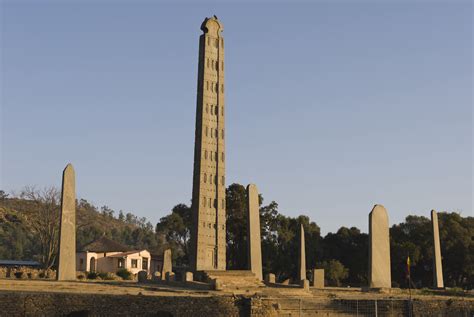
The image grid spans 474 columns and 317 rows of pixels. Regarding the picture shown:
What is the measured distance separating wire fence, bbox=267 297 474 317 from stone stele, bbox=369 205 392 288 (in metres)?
6.33

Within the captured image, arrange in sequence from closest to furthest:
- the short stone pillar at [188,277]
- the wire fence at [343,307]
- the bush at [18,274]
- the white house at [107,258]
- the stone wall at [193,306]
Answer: the stone wall at [193,306]
the wire fence at [343,307]
the short stone pillar at [188,277]
the bush at [18,274]
the white house at [107,258]

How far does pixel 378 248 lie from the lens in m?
27.0

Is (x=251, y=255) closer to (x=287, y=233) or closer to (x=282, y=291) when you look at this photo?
(x=282, y=291)

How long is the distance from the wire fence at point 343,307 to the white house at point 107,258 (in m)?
41.9

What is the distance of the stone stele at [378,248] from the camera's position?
88.3 feet

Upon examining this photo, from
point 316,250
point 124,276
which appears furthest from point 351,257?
point 124,276

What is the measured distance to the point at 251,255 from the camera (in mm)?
33156

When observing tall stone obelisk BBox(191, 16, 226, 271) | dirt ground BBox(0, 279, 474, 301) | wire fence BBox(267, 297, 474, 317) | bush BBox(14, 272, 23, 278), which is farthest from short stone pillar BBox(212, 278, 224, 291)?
bush BBox(14, 272, 23, 278)

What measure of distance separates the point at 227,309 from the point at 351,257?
123 ft

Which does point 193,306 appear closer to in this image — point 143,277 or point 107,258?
point 143,277

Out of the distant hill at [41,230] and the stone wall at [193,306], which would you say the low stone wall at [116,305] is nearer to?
the stone wall at [193,306]

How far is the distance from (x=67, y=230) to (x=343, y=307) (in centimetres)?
1331

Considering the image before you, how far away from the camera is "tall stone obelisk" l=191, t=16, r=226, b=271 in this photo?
34531 millimetres

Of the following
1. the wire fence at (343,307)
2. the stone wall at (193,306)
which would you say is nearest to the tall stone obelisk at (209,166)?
the wire fence at (343,307)
